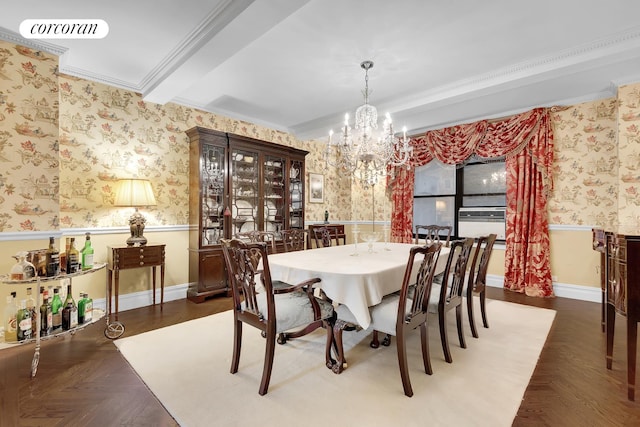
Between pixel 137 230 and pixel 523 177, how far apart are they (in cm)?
501

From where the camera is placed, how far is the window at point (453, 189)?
15.1 feet

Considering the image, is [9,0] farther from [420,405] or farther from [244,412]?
[420,405]

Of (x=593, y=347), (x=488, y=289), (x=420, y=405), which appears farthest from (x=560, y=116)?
(x=420, y=405)

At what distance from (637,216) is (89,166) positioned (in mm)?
5975

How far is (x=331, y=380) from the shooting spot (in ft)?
6.30

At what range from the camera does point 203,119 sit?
415 centimetres

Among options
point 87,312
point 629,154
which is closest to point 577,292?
point 629,154

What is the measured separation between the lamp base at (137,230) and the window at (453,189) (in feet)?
14.3

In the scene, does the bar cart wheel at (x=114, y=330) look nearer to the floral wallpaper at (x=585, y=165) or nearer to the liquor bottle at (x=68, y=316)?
the liquor bottle at (x=68, y=316)

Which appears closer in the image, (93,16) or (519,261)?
(93,16)

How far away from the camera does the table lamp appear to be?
3.17 metres

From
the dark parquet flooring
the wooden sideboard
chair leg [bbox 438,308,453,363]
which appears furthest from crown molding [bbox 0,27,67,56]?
the wooden sideboard

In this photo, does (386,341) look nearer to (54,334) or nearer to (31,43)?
(54,334)

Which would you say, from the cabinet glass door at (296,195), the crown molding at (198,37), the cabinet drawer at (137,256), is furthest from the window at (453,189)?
the cabinet drawer at (137,256)
